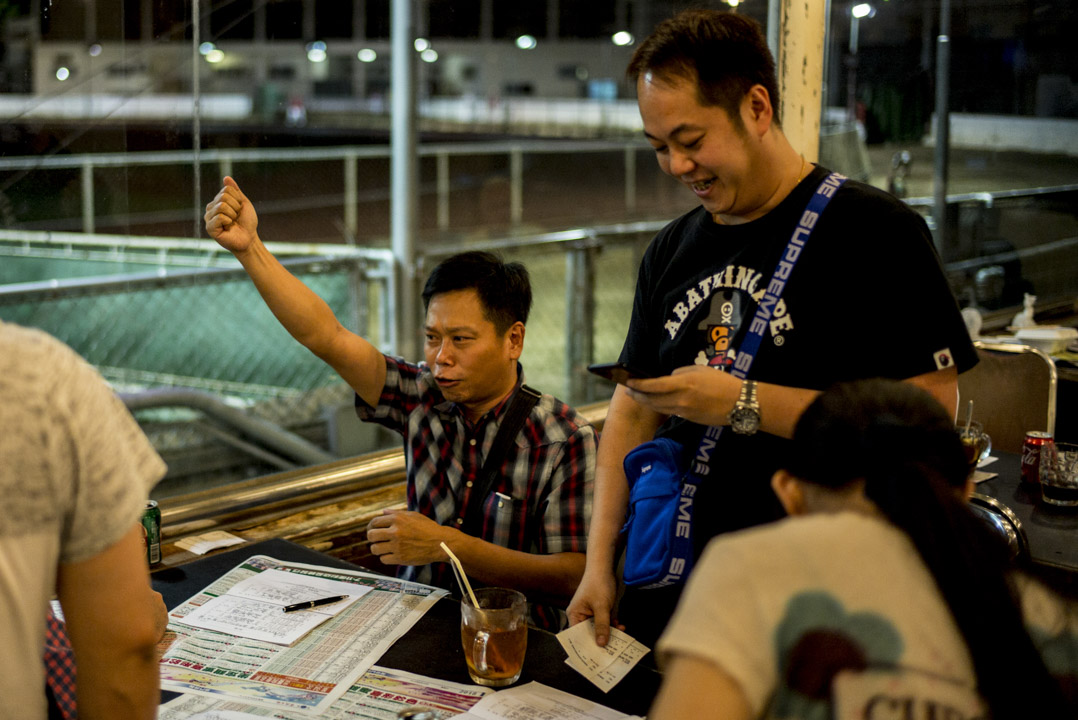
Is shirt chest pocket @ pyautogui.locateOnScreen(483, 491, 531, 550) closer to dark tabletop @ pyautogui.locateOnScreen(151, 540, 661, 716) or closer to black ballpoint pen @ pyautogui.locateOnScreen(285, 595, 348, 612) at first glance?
dark tabletop @ pyautogui.locateOnScreen(151, 540, 661, 716)

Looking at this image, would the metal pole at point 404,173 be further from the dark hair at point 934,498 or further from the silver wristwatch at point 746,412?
the dark hair at point 934,498

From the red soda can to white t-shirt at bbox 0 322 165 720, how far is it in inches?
95.2

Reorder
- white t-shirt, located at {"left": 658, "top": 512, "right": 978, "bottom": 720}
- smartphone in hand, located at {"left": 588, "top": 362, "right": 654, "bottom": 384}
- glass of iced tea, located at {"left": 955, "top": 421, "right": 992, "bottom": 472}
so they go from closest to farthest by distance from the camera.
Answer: white t-shirt, located at {"left": 658, "top": 512, "right": 978, "bottom": 720}
smartphone in hand, located at {"left": 588, "top": 362, "right": 654, "bottom": 384}
glass of iced tea, located at {"left": 955, "top": 421, "right": 992, "bottom": 472}

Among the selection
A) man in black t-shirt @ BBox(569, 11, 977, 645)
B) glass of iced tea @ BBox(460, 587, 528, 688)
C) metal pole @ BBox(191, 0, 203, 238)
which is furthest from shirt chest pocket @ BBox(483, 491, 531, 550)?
metal pole @ BBox(191, 0, 203, 238)

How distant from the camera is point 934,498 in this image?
0.88m

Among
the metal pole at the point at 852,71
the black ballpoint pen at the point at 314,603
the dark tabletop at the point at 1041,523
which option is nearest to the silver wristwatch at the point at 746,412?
the black ballpoint pen at the point at 314,603

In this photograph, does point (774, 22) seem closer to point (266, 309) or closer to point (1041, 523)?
point (1041, 523)

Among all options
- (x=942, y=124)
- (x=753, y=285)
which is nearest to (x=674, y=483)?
(x=753, y=285)

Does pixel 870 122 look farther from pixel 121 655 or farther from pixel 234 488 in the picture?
pixel 121 655

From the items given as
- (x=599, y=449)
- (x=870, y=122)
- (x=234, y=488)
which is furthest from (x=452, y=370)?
(x=870, y=122)

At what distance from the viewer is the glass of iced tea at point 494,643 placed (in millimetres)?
1508

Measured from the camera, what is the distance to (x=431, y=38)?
411cm

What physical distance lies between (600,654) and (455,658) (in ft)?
0.75

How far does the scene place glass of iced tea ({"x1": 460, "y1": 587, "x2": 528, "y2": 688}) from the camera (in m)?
1.51
